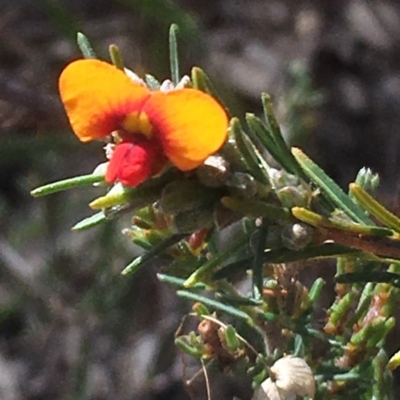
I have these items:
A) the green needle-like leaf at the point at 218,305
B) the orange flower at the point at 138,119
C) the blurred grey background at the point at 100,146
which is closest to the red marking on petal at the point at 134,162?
the orange flower at the point at 138,119

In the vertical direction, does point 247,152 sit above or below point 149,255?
above

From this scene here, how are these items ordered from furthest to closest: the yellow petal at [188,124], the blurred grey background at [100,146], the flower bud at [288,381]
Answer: the blurred grey background at [100,146] → the flower bud at [288,381] → the yellow petal at [188,124]

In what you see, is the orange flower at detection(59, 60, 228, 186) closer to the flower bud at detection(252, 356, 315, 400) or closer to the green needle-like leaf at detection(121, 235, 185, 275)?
the green needle-like leaf at detection(121, 235, 185, 275)

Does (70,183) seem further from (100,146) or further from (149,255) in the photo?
(100,146)

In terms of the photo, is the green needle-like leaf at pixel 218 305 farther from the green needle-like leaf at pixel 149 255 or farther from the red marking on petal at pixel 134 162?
the red marking on petal at pixel 134 162

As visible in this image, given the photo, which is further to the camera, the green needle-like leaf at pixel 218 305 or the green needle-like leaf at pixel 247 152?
the green needle-like leaf at pixel 218 305

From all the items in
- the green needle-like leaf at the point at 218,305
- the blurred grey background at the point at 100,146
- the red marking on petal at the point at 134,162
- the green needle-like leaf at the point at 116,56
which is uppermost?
the green needle-like leaf at the point at 116,56

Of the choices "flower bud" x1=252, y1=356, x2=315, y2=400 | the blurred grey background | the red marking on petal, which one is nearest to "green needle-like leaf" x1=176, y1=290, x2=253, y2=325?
"flower bud" x1=252, y1=356, x2=315, y2=400

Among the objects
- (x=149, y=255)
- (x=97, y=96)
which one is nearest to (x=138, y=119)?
(x=97, y=96)

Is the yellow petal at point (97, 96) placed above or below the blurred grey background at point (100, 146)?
above
